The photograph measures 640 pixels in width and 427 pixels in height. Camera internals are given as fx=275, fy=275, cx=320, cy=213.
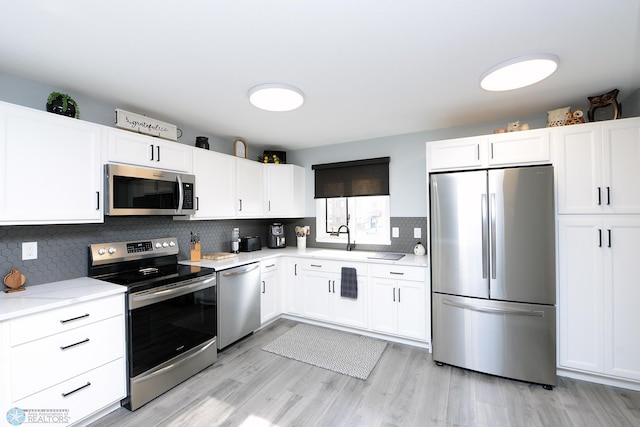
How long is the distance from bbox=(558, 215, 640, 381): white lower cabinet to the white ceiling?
121 centimetres

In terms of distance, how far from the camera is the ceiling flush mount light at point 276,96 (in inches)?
83.7

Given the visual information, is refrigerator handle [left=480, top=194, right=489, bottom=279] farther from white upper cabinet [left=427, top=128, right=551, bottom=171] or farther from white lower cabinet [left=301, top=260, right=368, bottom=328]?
white lower cabinet [left=301, top=260, right=368, bottom=328]

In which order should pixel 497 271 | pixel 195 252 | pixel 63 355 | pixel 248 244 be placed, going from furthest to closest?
1. pixel 248 244
2. pixel 195 252
3. pixel 497 271
4. pixel 63 355

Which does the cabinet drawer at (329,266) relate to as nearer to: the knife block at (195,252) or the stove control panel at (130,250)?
the knife block at (195,252)

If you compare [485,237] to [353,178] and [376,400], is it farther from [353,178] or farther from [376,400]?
[353,178]

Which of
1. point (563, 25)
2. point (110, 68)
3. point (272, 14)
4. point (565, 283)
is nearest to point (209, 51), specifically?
point (272, 14)

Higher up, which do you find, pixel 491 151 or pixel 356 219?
pixel 491 151

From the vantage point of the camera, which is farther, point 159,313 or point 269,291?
point 269,291

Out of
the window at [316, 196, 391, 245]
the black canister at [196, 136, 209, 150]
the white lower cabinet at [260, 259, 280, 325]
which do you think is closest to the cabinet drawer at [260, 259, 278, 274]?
the white lower cabinet at [260, 259, 280, 325]

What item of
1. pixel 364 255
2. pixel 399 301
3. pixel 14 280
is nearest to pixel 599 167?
pixel 399 301

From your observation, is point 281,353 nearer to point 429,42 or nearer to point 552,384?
point 552,384

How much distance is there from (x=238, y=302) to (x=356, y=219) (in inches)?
77.1

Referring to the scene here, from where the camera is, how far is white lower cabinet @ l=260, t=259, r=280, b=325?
3377mm

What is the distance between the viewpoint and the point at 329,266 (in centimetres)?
338
